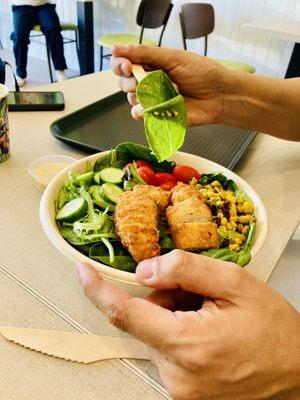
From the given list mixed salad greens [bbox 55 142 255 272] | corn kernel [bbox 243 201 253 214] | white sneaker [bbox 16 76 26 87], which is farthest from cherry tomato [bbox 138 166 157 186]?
white sneaker [bbox 16 76 26 87]

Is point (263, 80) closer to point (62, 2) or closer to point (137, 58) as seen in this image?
point (137, 58)

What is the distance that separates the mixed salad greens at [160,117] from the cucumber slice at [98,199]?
0.14m

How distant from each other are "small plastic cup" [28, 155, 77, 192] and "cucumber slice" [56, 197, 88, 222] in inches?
7.1

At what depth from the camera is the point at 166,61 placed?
1033 millimetres

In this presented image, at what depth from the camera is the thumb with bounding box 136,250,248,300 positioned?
1.61 feet

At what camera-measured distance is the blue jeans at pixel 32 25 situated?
3.66 metres

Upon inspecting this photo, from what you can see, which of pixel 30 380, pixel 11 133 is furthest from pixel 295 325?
pixel 11 133

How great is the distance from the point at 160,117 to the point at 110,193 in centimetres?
19

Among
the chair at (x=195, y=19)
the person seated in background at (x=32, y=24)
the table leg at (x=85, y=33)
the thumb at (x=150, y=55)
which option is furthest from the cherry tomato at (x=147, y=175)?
the person seated in background at (x=32, y=24)

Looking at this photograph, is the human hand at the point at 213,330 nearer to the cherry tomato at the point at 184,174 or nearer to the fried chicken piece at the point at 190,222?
the fried chicken piece at the point at 190,222

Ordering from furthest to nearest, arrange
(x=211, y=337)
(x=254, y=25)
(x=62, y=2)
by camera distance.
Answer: (x=62, y=2) → (x=254, y=25) → (x=211, y=337)

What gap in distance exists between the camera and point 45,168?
92 centimetres

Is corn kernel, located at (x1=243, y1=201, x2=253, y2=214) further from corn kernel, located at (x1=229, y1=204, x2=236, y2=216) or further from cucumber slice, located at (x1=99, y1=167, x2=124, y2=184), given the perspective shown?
cucumber slice, located at (x1=99, y1=167, x2=124, y2=184)

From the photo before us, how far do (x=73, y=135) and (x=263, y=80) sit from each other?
63cm
